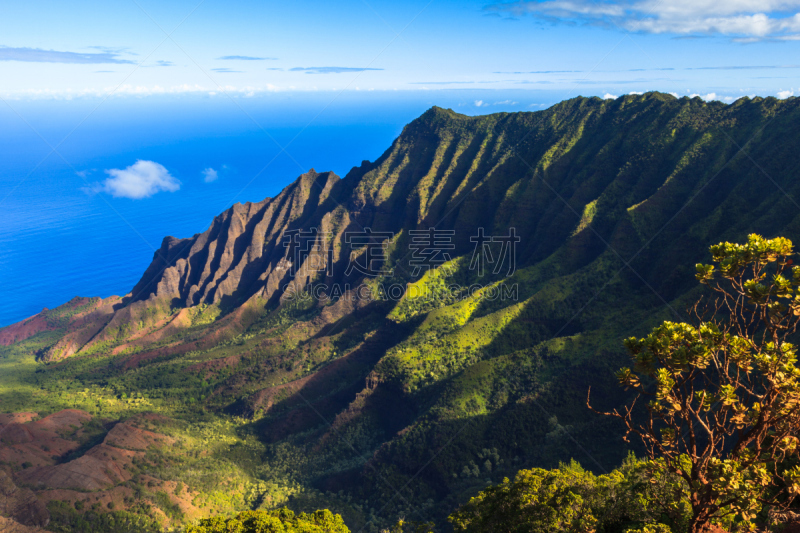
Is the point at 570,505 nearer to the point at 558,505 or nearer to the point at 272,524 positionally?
the point at 558,505

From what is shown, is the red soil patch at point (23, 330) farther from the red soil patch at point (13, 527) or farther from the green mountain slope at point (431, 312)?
the red soil patch at point (13, 527)

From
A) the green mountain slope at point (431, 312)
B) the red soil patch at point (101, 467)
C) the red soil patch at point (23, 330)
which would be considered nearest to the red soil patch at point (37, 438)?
the red soil patch at point (101, 467)

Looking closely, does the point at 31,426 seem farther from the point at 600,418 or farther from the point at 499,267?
the point at 499,267

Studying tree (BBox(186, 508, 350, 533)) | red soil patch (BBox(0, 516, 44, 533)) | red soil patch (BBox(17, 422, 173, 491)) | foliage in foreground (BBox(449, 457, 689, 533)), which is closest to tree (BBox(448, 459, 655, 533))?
foliage in foreground (BBox(449, 457, 689, 533))

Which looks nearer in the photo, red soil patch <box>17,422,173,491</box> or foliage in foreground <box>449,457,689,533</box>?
foliage in foreground <box>449,457,689,533</box>

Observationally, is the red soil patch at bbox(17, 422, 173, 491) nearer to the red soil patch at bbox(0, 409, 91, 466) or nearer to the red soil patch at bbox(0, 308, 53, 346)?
the red soil patch at bbox(0, 409, 91, 466)

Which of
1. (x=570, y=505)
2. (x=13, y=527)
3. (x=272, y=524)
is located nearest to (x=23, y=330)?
(x=13, y=527)
